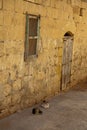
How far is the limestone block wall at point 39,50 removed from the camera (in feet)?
21.1

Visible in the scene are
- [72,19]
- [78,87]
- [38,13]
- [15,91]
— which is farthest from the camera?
[78,87]

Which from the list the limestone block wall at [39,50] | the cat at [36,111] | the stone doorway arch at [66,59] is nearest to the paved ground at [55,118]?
the cat at [36,111]

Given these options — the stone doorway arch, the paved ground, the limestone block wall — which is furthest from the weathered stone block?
the stone doorway arch

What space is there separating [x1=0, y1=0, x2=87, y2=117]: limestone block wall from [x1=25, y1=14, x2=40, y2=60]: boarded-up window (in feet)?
0.50

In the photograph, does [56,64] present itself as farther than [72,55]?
No

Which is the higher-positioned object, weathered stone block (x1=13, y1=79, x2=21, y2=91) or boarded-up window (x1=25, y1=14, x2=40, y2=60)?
boarded-up window (x1=25, y1=14, x2=40, y2=60)

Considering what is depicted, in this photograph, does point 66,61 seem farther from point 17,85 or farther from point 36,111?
point 17,85

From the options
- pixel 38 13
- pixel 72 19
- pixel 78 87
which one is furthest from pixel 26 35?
pixel 78 87

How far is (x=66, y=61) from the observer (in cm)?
976

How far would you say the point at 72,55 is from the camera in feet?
33.7

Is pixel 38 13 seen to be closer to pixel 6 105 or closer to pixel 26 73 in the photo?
pixel 26 73

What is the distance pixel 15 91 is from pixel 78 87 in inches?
168

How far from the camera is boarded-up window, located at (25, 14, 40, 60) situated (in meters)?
7.12

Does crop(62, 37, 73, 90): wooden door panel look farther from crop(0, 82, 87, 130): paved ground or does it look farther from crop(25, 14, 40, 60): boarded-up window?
crop(25, 14, 40, 60): boarded-up window
